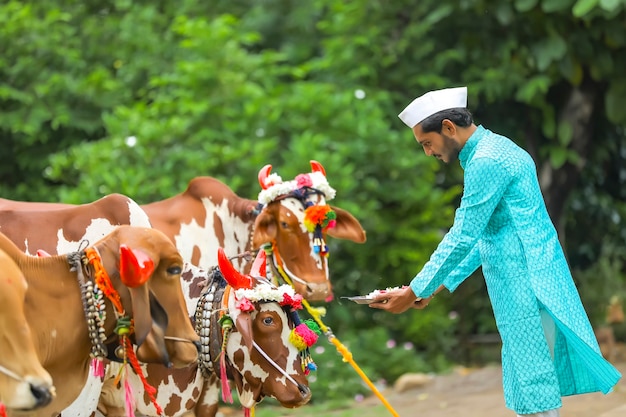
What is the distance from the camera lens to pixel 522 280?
14.3 ft

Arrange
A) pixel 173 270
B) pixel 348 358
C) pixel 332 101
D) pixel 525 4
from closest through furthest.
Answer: pixel 173 270 → pixel 348 358 → pixel 525 4 → pixel 332 101

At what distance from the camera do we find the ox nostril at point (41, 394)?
3.29m

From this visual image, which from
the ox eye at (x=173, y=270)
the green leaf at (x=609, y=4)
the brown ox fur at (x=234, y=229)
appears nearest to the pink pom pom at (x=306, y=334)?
the brown ox fur at (x=234, y=229)

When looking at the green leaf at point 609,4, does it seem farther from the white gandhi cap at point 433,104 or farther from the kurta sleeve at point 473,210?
the kurta sleeve at point 473,210

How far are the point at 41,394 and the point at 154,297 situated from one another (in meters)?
0.56

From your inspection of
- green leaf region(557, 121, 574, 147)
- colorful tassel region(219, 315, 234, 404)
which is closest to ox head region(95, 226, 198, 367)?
colorful tassel region(219, 315, 234, 404)

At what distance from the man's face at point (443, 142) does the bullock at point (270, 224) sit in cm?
170

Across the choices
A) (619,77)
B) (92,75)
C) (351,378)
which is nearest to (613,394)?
(351,378)

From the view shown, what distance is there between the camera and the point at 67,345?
3.65 metres

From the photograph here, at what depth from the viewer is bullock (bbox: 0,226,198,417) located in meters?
3.59

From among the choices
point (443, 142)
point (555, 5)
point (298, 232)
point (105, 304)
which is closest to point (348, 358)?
point (443, 142)

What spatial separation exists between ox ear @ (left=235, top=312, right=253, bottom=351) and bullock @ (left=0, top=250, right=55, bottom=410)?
1190 millimetres

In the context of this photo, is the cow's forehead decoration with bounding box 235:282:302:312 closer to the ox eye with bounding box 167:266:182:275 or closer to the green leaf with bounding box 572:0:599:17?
the ox eye with bounding box 167:266:182:275

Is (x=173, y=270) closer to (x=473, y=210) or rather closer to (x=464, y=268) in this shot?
(x=473, y=210)
